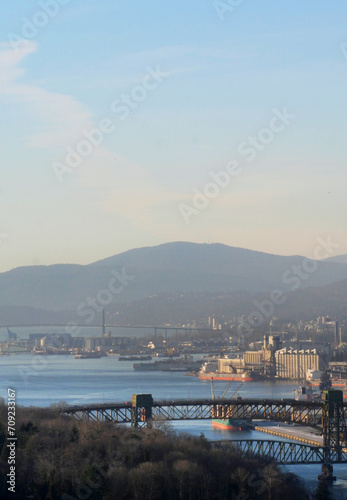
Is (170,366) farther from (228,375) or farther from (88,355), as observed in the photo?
(88,355)

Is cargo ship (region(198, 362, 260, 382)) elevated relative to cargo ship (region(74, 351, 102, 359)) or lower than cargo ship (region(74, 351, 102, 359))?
lower

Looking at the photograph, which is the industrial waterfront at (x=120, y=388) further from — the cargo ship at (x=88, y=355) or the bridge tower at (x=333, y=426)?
the cargo ship at (x=88, y=355)

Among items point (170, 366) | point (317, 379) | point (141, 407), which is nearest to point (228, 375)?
point (317, 379)

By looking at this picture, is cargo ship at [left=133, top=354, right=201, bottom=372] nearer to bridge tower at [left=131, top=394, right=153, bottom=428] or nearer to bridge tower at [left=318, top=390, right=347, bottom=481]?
bridge tower at [left=318, top=390, right=347, bottom=481]

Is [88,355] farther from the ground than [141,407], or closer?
farther from the ground

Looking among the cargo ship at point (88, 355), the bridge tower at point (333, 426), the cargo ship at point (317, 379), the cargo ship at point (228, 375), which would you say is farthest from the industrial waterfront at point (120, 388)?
the cargo ship at point (88, 355)

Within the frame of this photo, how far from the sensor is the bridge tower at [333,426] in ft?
72.0

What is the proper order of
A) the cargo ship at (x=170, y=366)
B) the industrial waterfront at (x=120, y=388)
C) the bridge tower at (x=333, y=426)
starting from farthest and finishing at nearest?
1. the cargo ship at (x=170, y=366)
2. the industrial waterfront at (x=120, y=388)
3. the bridge tower at (x=333, y=426)

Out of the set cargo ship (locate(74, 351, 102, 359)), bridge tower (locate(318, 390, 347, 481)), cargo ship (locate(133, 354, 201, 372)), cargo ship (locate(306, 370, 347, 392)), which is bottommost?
bridge tower (locate(318, 390, 347, 481))

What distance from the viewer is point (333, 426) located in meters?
22.5

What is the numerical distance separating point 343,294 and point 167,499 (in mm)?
144541

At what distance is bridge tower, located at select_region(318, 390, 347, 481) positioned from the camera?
72.0 ft

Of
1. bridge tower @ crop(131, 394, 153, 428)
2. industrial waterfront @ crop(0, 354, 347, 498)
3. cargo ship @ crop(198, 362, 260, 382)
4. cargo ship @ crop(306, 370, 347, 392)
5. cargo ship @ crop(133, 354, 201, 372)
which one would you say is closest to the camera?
bridge tower @ crop(131, 394, 153, 428)

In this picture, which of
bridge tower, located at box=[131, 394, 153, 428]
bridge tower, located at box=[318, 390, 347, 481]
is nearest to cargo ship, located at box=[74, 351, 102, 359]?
bridge tower, located at box=[318, 390, 347, 481]
